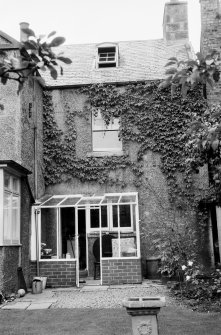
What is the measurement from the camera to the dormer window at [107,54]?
16344mm

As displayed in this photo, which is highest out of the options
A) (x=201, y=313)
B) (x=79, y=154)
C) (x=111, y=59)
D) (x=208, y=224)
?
(x=111, y=59)

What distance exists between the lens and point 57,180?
47.4 feet

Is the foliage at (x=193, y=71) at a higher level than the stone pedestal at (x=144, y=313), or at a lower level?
higher

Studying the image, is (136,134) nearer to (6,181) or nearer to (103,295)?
(6,181)

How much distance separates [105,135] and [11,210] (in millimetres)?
5000

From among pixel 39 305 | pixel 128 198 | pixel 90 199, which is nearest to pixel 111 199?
pixel 128 198

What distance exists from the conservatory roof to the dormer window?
537 centimetres

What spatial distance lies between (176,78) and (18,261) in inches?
360

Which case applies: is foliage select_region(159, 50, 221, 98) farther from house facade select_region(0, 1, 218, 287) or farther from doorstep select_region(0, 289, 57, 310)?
house facade select_region(0, 1, 218, 287)

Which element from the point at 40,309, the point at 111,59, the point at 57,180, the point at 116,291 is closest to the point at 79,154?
the point at 57,180

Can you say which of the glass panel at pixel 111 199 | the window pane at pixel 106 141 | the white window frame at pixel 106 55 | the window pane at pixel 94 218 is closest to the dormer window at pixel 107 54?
the white window frame at pixel 106 55

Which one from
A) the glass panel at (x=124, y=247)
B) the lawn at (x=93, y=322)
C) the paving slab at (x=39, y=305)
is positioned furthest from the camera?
the glass panel at (x=124, y=247)

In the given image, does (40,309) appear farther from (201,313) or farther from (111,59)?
(111,59)

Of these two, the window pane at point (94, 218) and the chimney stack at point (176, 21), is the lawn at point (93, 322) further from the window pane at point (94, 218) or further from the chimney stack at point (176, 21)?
the chimney stack at point (176, 21)
